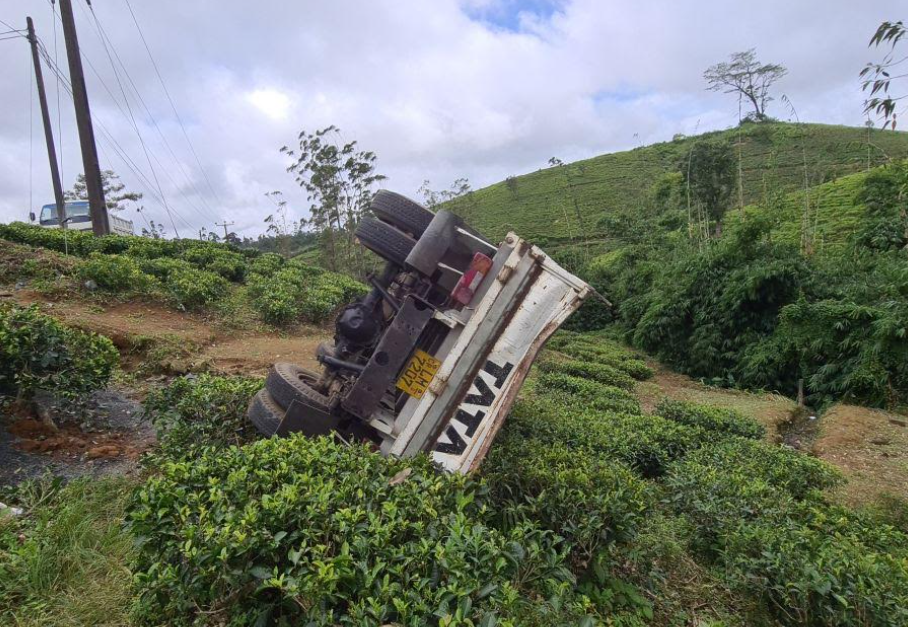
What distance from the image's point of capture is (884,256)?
12070mm

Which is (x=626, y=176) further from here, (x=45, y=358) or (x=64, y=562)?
(x=64, y=562)

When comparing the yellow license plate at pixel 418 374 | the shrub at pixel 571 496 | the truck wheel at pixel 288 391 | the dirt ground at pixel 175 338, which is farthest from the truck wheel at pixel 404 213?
the dirt ground at pixel 175 338

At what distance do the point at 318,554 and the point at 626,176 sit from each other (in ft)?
166

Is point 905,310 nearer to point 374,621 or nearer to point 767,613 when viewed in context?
point 767,613

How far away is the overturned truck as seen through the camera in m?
3.38

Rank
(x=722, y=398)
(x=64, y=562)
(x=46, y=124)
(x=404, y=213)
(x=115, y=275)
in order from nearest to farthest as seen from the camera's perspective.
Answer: (x=64, y=562), (x=404, y=213), (x=115, y=275), (x=722, y=398), (x=46, y=124)

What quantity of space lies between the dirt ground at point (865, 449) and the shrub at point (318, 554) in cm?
493

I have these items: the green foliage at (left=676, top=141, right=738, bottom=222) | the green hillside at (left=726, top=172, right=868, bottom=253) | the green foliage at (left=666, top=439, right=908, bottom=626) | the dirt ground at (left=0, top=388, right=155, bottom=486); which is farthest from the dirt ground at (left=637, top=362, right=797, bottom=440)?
the green foliage at (left=676, top=141, right=738, bottom=222)

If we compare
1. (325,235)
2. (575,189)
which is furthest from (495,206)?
(325,235)

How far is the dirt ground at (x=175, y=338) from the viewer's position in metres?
7.25

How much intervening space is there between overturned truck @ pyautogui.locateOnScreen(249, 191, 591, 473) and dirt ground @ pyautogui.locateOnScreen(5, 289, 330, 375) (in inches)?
167

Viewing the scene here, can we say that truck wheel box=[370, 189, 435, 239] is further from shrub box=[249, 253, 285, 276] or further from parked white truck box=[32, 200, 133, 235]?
parked white truck box=[32, 200, 133, 235]

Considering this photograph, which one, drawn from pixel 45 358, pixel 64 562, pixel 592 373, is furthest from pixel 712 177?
pixel 64 562

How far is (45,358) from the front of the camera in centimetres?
425
